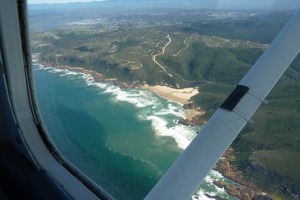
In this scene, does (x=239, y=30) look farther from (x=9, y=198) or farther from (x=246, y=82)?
(x=9, y=198)

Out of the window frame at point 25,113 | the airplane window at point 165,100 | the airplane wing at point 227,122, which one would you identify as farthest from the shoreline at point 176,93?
the window frame at point 25,113

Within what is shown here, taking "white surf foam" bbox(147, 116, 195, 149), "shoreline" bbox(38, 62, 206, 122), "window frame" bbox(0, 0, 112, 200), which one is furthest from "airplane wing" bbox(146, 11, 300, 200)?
"white surf foam" bbox(147, 116, 195, 149)

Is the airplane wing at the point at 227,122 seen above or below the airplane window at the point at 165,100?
above

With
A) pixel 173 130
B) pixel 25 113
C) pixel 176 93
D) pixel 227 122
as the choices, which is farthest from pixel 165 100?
pixel 227 122

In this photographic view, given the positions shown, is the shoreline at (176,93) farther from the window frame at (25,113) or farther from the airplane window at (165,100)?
the window frame at (25,113)

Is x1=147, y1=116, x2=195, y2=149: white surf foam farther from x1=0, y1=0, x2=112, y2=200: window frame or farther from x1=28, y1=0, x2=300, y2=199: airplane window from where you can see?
x1=0, y1=0, x2=112, y2=200: window frame

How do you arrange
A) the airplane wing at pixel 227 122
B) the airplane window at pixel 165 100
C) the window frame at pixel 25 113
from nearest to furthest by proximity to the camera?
the airplane wing at pixel 227 122, the window frame at pixel 25 113, the airplane window at pixel 165 100

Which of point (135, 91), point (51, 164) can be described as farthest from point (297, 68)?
point (135, 91)
